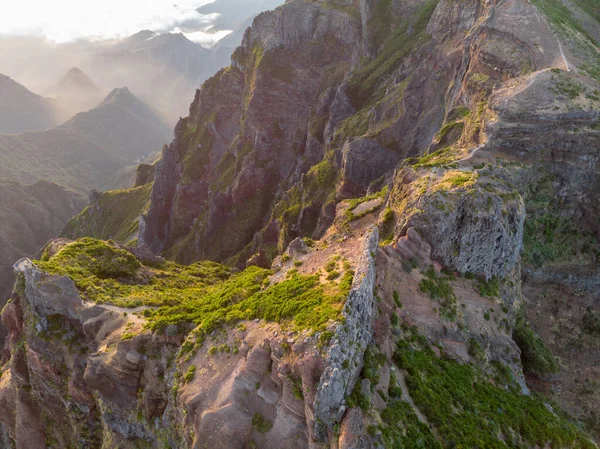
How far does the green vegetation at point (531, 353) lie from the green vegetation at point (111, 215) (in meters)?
150

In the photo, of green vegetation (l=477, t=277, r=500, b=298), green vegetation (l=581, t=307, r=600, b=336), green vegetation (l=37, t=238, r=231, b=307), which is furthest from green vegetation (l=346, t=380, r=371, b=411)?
green vegetation (l=581, t=307, r=600, b=336)

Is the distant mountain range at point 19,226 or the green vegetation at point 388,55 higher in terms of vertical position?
the green vegetation at point 388,55

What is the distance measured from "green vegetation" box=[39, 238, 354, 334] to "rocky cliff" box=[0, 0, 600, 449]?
0.73 ft

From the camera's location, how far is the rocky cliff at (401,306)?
71.5 ft

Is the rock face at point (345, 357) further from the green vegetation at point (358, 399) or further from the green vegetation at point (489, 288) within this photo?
the green vegetation at point (489, 288)

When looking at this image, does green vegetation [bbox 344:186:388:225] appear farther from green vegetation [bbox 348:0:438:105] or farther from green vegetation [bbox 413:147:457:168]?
green vegetation [bbox 348:0:438:105]

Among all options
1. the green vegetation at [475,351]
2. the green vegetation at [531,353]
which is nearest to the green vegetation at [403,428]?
the green vegetation at [475,351]

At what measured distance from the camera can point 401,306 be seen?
27672mm

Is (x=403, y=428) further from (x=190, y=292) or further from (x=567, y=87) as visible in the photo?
(x=567, y=87)

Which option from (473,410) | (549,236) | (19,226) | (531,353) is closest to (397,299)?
(473,410)

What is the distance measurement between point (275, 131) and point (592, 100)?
89.1 meters

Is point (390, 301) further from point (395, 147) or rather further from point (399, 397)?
point (395, 147)

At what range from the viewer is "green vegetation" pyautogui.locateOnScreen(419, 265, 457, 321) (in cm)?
2939

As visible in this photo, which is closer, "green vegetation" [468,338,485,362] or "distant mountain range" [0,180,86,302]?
"green vegetation" [468,338,485,362]
